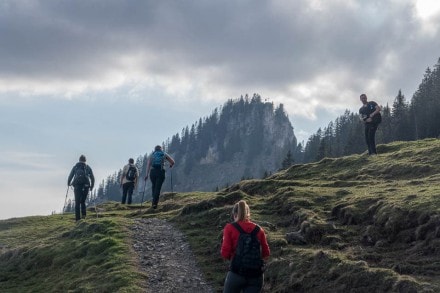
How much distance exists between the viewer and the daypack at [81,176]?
2661 centimetres

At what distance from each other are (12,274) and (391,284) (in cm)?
1395

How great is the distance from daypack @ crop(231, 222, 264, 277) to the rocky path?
162 inches

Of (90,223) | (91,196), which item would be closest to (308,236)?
(90,223)

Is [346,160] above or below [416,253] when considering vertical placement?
above

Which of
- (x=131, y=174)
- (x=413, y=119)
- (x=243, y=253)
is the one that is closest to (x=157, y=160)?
(x=131, y=174)

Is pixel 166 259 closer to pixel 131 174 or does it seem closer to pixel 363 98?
pixel 363 98

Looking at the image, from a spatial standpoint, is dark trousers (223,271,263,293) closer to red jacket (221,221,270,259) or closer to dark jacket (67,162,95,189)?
red jacket (221,221,270,259)

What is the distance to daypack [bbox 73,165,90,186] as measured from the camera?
26.6 m

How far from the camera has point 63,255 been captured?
1953 cm

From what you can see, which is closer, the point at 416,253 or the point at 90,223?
the point at 416,253

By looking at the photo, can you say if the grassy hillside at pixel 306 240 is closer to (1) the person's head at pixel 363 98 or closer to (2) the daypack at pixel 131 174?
(1) the person's head at pixel 363 98

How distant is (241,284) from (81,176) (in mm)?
17387

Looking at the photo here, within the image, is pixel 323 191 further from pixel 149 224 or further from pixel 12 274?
pixel 12 274

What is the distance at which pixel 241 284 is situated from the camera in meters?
11.0
